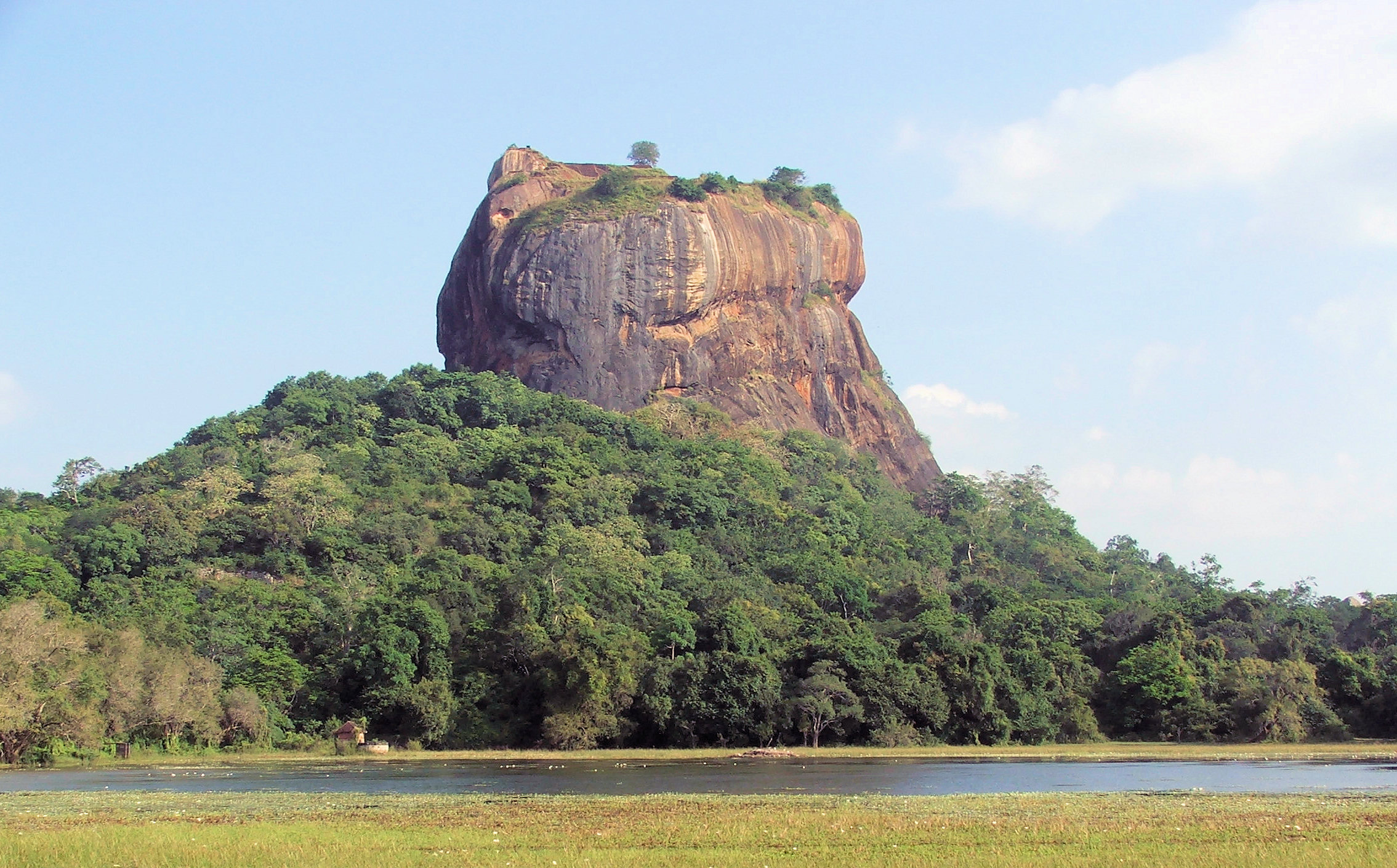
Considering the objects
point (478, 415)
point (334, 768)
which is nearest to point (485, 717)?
point (334, 768)

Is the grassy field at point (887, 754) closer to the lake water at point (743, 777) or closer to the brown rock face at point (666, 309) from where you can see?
the lake water at point (743, 777)

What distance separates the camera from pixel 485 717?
52344mm

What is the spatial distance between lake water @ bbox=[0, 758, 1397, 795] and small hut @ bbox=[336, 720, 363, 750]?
4.85m

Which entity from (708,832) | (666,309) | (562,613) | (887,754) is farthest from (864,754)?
(666,309)

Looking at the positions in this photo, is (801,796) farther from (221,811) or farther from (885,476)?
(885,476)

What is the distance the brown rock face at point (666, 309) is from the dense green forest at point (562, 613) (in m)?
6.58

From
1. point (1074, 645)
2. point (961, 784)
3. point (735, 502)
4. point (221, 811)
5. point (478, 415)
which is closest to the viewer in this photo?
point (221, 811)

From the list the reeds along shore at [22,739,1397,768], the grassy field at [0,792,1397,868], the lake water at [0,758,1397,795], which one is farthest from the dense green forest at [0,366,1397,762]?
the grassy field at [0,792,1397,868]

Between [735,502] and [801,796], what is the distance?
5189 cm

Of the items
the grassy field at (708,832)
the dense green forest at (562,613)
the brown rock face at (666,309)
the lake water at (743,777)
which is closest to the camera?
the grassy field at (708,832)

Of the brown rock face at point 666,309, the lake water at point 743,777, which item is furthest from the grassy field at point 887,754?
Answer: the brown rock face at point 666,309

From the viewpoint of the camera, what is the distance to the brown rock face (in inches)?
3676

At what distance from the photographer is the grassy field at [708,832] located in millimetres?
19344

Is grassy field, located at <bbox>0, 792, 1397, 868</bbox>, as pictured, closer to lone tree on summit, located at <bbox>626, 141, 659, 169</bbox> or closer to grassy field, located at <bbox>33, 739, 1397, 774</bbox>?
grassy field, located at <bbox>33, 739, 1397, 774</bbox>
